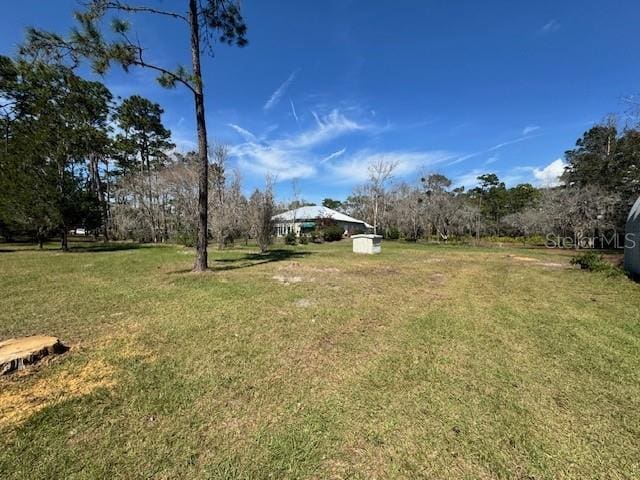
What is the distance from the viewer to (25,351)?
2.95 meters

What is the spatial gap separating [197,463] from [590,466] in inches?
98.5

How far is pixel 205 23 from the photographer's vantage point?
7883 millimetres

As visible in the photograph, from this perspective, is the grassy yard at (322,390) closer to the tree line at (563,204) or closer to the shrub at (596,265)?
the shrub at (596,265)

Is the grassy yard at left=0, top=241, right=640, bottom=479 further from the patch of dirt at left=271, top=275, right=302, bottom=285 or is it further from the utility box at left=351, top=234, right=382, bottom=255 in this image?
the utility box at left=351, top=234, right=382, bottom=255

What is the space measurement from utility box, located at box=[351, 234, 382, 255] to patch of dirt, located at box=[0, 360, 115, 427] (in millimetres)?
12924

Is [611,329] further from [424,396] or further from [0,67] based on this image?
[0,67]

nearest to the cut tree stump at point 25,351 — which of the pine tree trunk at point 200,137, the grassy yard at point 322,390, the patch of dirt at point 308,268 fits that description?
the grassy yard at point 322,390

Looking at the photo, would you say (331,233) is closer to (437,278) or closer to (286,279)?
(437,278)

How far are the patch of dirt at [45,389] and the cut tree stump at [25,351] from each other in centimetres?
22

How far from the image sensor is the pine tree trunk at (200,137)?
24.8 feet

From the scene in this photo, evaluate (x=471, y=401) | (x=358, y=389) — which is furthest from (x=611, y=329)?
(x=358, y=389)

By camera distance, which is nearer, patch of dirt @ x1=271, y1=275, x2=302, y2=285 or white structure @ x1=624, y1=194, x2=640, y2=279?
patch of dirt @ x1=271, y1=275, x2=302, y2=285

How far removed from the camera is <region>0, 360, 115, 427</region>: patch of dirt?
88.5 inches

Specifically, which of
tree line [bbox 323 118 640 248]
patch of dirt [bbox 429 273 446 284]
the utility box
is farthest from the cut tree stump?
tree line [bbox 323 118 640 248]
